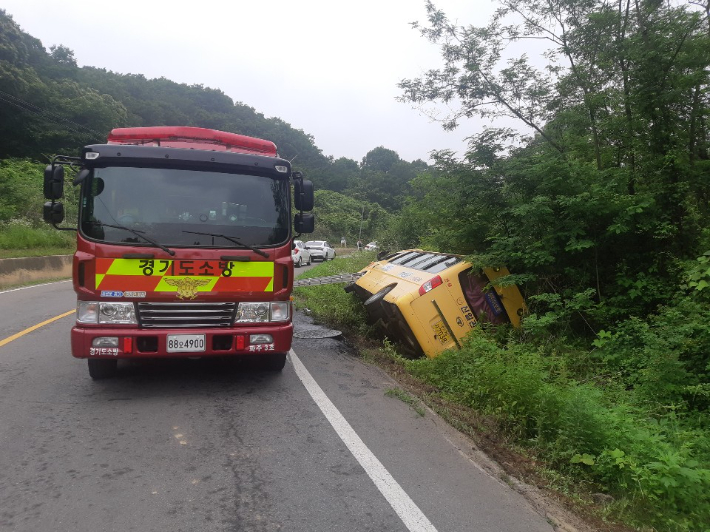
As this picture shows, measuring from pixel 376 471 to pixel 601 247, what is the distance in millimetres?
5755

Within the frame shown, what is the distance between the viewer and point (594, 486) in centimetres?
360

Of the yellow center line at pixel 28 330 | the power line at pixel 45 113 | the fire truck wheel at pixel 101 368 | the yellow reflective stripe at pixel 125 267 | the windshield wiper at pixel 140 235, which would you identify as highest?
the power line at pixel 45 113

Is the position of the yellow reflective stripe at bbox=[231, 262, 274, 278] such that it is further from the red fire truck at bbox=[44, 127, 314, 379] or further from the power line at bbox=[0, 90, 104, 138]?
the power line at bbox=[0, 90, 104, 138]

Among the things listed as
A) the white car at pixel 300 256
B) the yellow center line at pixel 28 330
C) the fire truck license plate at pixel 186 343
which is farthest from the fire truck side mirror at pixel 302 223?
the white car at pixel 300 256

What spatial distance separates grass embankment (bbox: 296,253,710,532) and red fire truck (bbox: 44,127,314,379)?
2092mm

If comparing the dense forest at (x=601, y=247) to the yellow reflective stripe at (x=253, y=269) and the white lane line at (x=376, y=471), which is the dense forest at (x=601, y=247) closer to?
the white lane line at (x=376, y=471)

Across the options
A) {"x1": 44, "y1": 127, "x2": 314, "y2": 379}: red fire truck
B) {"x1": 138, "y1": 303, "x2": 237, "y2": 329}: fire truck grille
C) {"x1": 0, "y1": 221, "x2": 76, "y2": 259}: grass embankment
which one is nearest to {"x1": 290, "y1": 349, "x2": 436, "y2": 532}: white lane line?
{"x1": 44, "y1": 127, "x2": 314, "y2": 379}: red fire truck

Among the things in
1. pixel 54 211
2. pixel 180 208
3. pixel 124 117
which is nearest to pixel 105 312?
pixel 180 208

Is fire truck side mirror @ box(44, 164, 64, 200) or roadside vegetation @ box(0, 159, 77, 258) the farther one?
roadside vegetation @ box(0, 159, 77, 258)

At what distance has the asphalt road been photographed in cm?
297

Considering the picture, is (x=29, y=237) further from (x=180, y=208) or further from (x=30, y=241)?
(x=180, y=208)

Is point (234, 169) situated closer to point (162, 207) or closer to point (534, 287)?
point (162, 207)

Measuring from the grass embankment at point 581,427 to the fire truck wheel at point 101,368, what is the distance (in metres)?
3.36

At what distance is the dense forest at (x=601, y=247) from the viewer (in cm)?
391
